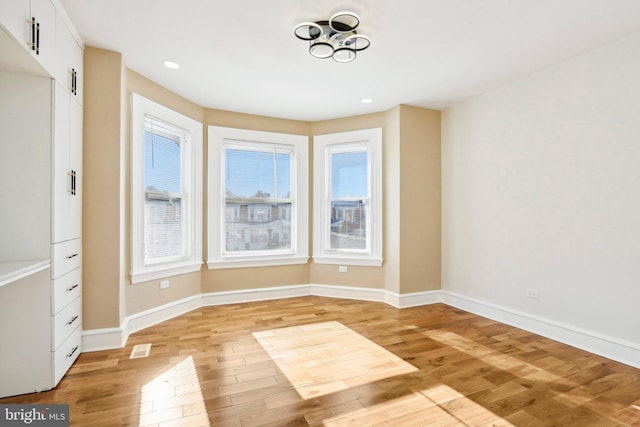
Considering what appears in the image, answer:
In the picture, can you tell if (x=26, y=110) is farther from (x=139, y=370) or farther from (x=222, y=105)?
(x=222, y=105)

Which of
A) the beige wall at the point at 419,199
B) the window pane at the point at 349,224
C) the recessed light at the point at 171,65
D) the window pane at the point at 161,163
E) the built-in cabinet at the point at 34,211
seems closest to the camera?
the built-in cabinet at the point at 34,211

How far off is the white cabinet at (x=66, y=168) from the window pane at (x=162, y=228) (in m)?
0.86

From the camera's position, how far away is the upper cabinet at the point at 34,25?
1.73 m

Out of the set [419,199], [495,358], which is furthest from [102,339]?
[419,199]

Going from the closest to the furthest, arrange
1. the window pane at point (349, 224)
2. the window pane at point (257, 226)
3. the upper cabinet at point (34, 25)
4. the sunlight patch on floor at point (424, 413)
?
the upper cabinet at point (34, 25), the sunlight patch on floor at point (424, 413), the window pane at point (257, 226), the window pane at point (349, 224)

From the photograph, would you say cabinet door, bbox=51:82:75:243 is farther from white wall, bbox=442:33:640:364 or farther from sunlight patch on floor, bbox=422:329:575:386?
white wall, bbox=442:33:640:364

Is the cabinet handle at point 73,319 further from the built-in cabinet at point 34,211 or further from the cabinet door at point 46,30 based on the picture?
the cabinet door at point 46,30

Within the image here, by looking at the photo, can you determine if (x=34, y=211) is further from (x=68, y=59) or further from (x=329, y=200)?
(x=329, y=200)

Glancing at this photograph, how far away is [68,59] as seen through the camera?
8.27 ft

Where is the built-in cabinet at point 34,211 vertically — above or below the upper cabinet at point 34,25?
below

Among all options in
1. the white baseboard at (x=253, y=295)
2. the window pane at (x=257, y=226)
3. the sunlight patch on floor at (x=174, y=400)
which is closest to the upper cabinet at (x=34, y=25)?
the sunlight patch on floor at (x=174, y=400)

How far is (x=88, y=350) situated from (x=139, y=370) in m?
0.72

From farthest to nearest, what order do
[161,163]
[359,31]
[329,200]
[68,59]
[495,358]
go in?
[329,200] → [161,163] → [495,358] → [359,31] → [68,59]

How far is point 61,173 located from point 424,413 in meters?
3.04
